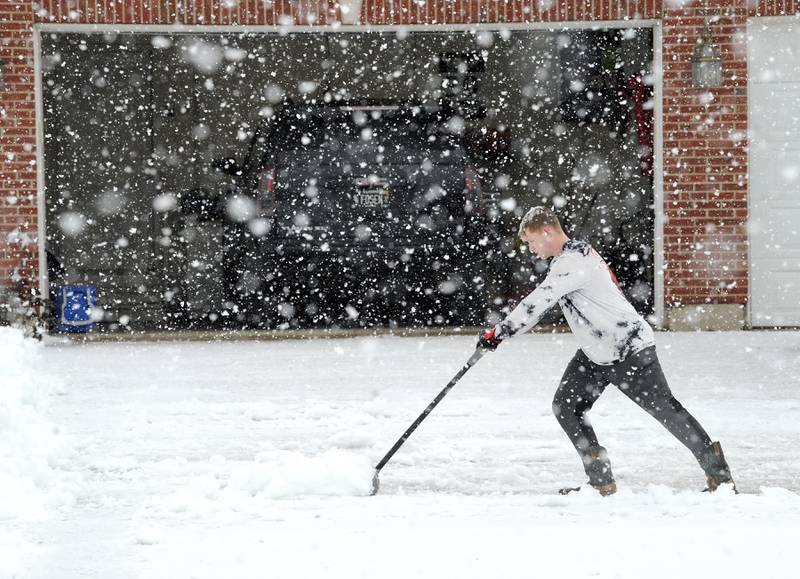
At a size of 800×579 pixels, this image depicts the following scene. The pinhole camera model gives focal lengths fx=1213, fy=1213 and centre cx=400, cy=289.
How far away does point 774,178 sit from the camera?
1318cm

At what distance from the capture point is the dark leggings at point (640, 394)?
528 cm

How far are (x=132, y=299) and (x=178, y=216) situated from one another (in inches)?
65.2

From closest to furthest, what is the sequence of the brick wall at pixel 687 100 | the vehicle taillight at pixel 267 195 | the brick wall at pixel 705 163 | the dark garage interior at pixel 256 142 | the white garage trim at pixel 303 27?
the vehicle taillight at pixel 267 195, the white garage trim at pixel 303 27, the brick wall at pixel 687 100, the brick wall at pixel 705 163, the dark garage interior at pixel 256 142

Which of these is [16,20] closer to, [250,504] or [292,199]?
[292,199]

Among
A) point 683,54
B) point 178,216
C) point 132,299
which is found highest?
point 683,54

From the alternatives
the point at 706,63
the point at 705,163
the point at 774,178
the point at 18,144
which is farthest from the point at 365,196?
the point at 774,178

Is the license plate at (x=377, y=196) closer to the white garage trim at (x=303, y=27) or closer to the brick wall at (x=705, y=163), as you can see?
the white garage trim at (x=303, y=27)

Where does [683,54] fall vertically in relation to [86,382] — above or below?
above

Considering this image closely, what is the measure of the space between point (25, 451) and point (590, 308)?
2837 millimetres

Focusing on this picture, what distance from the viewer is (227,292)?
49.8ft

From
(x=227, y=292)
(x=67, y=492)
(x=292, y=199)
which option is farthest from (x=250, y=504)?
Result: (x=227, y=292)

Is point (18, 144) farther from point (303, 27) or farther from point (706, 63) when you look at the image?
point (706, 63)

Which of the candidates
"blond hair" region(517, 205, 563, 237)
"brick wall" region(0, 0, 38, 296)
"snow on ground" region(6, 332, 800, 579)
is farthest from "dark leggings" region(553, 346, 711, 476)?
"brick wall" region(0, 0, 38, 296)

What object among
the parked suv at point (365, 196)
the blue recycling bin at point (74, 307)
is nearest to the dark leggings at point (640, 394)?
the parked suv at point (365, 196)
